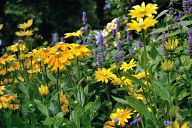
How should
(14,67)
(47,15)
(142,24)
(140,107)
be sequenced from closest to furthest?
(142,24)
(140,107)
(14,67)
(47,15)

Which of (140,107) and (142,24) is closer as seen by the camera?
Answer: (142,24)

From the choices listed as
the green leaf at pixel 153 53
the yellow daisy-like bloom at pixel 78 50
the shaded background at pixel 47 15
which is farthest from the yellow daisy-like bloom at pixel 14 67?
the shaded background at pixel 47 15

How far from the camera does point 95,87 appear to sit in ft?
11.2

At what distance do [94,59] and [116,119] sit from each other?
130 centimetres

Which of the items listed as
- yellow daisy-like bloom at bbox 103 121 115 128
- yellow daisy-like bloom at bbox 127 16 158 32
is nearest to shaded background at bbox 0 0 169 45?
yellow daisy-like bloom at bbox 103 121 115 128

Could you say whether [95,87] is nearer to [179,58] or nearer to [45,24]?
[179,58]

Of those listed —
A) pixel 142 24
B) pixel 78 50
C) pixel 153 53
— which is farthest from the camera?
pixel 78 50

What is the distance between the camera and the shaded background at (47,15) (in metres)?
15.3

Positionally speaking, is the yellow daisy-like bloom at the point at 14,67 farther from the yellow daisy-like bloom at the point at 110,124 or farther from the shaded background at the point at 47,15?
the shaded background at the point at 47,15

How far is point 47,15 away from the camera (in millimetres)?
16641

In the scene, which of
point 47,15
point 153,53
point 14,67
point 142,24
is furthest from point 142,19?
point 47,15

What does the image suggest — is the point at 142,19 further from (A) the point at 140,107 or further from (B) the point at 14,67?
(B) the point at 14,67

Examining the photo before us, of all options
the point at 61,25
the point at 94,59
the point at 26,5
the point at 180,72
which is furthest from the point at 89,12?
the point at 180,72

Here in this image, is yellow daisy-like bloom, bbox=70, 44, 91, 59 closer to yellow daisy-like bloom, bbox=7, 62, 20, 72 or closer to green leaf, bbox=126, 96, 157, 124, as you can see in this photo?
green leaf, bbox=126, 96, 157, 124
